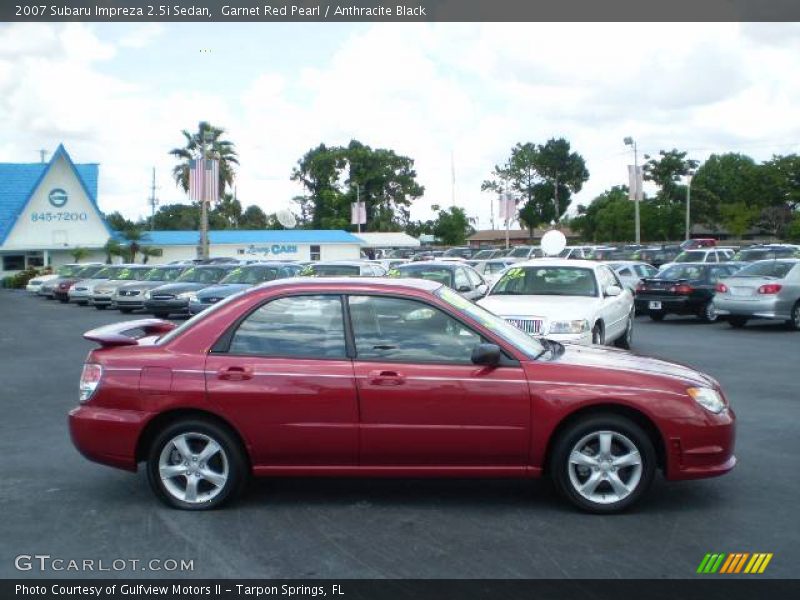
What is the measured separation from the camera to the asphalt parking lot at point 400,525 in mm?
4883

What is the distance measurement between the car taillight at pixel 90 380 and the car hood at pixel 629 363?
3.16 meters

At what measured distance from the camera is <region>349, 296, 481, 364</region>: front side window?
19.3ft

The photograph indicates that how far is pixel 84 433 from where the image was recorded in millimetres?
5973

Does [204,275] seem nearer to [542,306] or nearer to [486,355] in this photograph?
[542,306]

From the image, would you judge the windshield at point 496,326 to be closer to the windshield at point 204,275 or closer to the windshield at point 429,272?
the windshield at point 429,272

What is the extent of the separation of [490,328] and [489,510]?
1.24m

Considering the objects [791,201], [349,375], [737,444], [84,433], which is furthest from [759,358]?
[791,201]

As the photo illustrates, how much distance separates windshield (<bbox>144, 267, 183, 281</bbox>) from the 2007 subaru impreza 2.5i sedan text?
24.4m

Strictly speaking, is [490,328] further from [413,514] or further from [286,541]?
[286,541]

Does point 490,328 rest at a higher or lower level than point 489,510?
higher

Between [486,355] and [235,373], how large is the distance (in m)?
1.69

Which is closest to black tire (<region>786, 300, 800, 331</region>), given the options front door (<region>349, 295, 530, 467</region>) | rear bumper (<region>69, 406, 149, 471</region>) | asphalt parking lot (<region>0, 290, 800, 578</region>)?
asphalt parking lot (<region>0, 290, 800, 578</region>)
